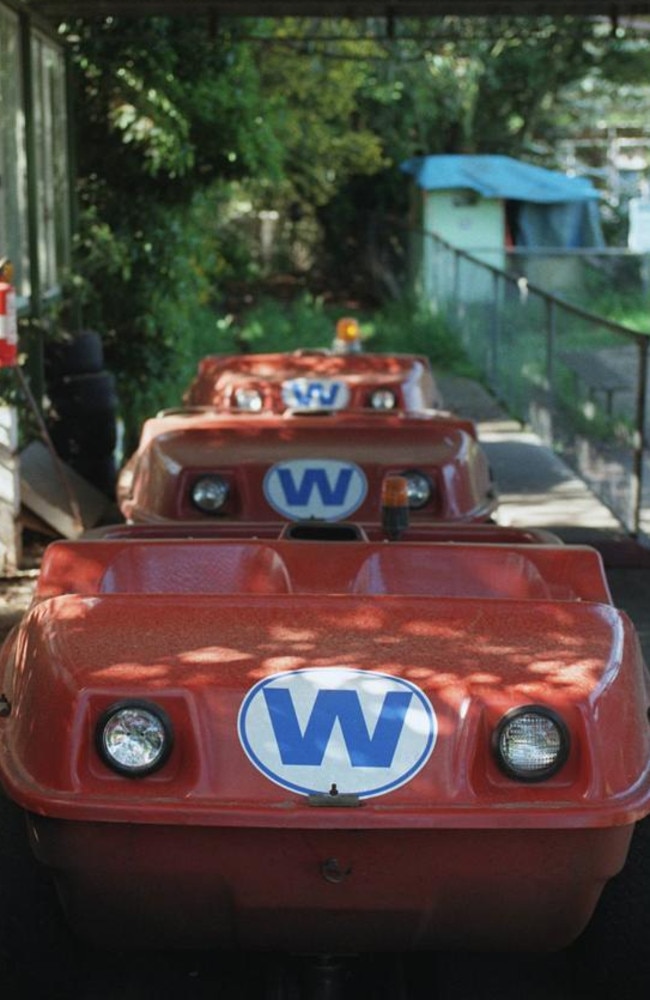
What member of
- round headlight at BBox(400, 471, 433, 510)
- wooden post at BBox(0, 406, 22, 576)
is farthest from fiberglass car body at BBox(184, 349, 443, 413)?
round headlight at BBox(400, 471, 433, 510)

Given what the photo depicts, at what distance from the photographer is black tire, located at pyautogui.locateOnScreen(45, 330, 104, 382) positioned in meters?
12.9

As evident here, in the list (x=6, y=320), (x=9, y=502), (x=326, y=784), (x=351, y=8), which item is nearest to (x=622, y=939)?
(x=326, y=784)

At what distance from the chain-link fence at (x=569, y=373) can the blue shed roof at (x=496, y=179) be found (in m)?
7.55

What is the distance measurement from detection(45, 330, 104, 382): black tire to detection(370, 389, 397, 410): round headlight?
3.25 metres

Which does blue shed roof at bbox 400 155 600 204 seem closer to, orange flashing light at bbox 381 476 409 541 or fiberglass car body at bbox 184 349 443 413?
fiberglass car body at bbox 184 349 443 413

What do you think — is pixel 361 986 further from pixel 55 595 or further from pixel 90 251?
pixel 90 251

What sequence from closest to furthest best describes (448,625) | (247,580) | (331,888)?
(331,888) < (448,625) < (247,580)

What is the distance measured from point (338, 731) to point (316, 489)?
3722 millimetres

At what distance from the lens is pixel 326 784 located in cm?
392

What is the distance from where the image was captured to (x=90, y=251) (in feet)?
52.9

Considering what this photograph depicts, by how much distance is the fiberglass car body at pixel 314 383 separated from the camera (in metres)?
10.3

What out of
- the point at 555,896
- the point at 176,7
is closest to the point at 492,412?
the point at 176,7

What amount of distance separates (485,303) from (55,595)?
630 inches

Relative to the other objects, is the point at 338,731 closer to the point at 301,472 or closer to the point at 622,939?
the point at 622,939
